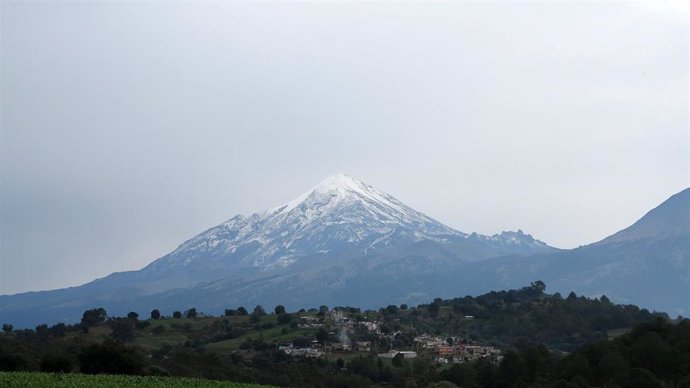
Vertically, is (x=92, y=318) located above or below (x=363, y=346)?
above

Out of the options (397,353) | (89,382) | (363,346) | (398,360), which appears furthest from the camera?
(363,346)

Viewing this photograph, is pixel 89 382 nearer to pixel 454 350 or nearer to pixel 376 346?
pixel 454 350

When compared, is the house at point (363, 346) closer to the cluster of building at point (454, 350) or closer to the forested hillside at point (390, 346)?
the forested hillside at point (390, 346)

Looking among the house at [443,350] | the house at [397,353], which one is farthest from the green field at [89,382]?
the house at [443,350]

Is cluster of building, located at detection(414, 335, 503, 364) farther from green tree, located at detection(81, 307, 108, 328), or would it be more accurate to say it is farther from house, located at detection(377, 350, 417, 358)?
green tree, located at detection(81, 307, 108, 328)

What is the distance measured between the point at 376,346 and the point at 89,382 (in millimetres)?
101050

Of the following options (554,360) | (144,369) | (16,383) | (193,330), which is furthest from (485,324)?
(16,383)

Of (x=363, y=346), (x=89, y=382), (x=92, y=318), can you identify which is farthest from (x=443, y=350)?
(x=89, y=382)

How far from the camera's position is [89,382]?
5400 centimetres

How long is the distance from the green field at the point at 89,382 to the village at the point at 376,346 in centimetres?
7354

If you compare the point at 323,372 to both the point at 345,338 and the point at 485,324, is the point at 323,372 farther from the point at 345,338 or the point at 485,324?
the point at 485,324

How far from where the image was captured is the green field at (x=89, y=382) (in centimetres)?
5191

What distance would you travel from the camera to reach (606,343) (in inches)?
3607

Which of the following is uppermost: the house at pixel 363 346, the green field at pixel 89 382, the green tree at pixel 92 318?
the green tree at pixel 92 318
